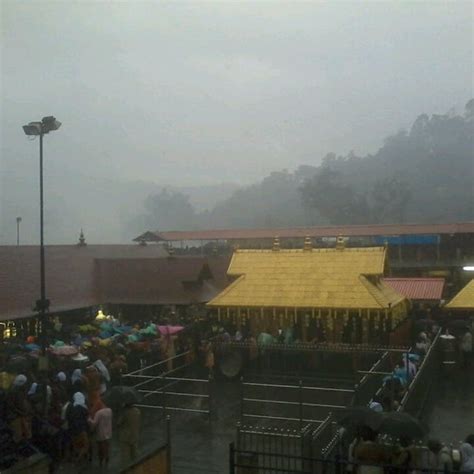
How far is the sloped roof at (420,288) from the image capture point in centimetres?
2638

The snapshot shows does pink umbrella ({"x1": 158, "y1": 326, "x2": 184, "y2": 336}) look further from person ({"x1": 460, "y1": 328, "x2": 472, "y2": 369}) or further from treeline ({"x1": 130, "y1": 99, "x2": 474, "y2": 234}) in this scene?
treeline ({"x1": 130, "y1": 99, "x2": 474, "y2": 234})

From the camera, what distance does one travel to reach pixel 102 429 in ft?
33.6

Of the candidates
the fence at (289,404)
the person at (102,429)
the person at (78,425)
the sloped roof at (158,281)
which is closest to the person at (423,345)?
the fence at (289,404)

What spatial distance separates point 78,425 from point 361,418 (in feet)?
15.0

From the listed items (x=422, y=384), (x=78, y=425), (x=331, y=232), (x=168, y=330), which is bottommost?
(x=422, y=384)

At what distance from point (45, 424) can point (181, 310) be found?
14.7 meters

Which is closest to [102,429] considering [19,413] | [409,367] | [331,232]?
[19,413]

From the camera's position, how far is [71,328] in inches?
763

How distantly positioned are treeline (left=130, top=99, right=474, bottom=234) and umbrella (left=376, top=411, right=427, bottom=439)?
74.8m

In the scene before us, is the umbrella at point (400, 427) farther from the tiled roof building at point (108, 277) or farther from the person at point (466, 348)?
the tiled roof building at point (108, 277)

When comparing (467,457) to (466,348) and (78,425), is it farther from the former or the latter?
(466,348)

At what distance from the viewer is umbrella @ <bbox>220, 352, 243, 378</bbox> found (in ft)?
56.9

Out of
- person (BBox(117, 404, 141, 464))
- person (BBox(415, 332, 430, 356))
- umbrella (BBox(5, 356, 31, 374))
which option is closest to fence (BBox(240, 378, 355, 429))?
person (BBox(117, 404, 141, 464))

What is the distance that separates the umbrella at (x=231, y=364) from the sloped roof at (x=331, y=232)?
21.7 meters
